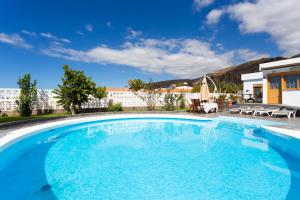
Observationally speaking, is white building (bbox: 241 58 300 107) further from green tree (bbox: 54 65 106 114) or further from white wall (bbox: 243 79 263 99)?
green tree (bbox: 54 65 106 114)

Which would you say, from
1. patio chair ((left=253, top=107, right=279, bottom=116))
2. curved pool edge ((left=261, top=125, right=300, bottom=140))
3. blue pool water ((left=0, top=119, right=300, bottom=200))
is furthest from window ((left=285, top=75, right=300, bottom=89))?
curved pool edge ((left=261, top=125, right=300, bottom=140))

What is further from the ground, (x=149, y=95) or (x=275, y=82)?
(x=275, y=82)

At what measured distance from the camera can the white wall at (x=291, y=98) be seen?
13.6 metres

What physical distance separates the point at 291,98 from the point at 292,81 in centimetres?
127

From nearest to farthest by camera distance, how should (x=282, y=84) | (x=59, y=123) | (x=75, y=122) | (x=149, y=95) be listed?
(x=59, y=123), (x=75, y=122), (x=282, y=84), (x=149, y=95)

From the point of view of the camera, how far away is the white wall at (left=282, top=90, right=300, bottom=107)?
13558mm

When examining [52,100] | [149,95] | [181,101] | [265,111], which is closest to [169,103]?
[149,95]

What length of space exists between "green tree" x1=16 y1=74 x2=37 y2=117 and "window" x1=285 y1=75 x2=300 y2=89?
740 inches

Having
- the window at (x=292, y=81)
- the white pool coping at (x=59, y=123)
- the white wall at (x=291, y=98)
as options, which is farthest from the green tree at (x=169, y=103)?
the window at (x=292, y=81)

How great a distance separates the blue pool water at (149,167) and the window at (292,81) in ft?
23.0

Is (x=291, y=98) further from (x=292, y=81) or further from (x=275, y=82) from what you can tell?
(x=275, y=82)

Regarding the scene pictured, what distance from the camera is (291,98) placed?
1397 cm

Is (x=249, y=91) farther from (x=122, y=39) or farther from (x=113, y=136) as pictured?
(x=113, y=136)

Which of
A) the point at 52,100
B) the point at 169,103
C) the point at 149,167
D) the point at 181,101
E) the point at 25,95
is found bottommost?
the point at 149,167
